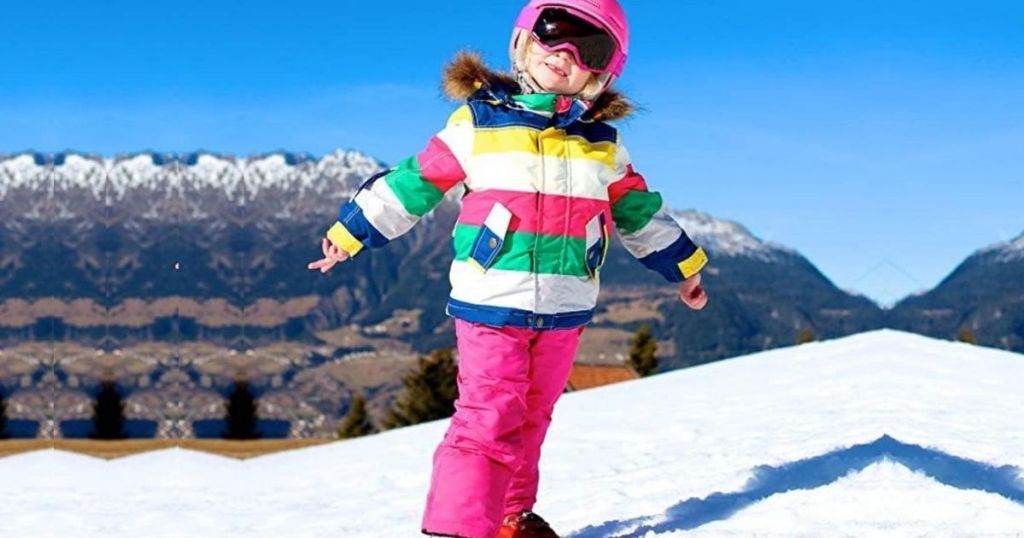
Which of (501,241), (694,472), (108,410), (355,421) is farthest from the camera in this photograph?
(355,421)

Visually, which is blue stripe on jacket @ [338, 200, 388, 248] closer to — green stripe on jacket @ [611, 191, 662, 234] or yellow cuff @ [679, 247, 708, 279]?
green stripe on jacket @ [611, 191, 662, 234]

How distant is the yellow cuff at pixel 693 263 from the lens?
4.27 meters

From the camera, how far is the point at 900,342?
30.9 feet

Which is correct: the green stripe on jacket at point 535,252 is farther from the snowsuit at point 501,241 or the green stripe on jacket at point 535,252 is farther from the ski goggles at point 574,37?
the ski goggles at point 574,37

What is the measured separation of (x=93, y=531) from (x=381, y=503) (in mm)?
1499

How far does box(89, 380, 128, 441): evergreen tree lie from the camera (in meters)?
12.0

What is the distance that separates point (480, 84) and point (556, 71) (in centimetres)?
29

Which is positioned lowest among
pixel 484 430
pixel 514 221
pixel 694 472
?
pixel 694 472

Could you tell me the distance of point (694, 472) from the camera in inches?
217

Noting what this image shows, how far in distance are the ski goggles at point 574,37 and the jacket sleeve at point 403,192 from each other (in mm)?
405

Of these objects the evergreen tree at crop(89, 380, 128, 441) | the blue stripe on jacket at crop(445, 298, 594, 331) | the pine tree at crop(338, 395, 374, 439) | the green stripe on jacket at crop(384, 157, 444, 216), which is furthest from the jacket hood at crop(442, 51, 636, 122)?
the pine tree at crop(338, 395, 374, 439)

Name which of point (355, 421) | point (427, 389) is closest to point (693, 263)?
point (427, 389)

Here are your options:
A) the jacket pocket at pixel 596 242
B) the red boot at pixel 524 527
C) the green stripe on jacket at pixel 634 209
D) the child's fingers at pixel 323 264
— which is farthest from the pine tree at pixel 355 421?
the jacket pocket at pixel 596 242

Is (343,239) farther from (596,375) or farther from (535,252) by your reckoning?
(596,375)
